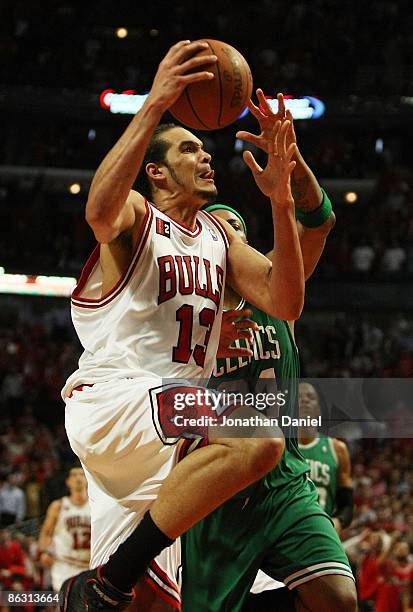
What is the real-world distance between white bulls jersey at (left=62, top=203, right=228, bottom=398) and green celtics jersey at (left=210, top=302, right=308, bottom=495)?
0.63 m

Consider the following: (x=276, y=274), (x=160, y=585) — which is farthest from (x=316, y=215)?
(x=160, y=585)

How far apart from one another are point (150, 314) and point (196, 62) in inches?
39.4

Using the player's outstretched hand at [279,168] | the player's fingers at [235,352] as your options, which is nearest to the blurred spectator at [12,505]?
the player's fingers at [235,352]

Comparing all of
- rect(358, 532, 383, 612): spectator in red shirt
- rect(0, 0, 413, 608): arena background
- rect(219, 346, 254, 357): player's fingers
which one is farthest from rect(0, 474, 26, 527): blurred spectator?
rect(219, 346, 254, 357): player's fingers

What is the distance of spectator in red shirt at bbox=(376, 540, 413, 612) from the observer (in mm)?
9594

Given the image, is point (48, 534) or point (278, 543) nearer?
point (278, 543)

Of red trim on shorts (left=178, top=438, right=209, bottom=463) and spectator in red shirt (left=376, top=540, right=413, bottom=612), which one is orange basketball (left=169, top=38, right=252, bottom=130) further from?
spectator in red shirt (left=376, top=540, right=413, bottom=612)

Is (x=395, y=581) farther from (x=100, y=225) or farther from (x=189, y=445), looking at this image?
(x=100, y=225)

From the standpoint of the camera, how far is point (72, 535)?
8781 millimetres

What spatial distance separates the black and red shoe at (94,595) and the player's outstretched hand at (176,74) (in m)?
1.77

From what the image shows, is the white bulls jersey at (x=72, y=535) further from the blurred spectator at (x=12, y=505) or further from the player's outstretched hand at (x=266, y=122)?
the player's outstretched hand at (x=266, y=122)

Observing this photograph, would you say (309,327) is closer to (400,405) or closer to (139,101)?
(139,101)

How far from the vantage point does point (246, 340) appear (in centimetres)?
474

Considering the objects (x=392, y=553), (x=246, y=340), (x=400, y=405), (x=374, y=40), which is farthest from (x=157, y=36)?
(x=246, y=340)
